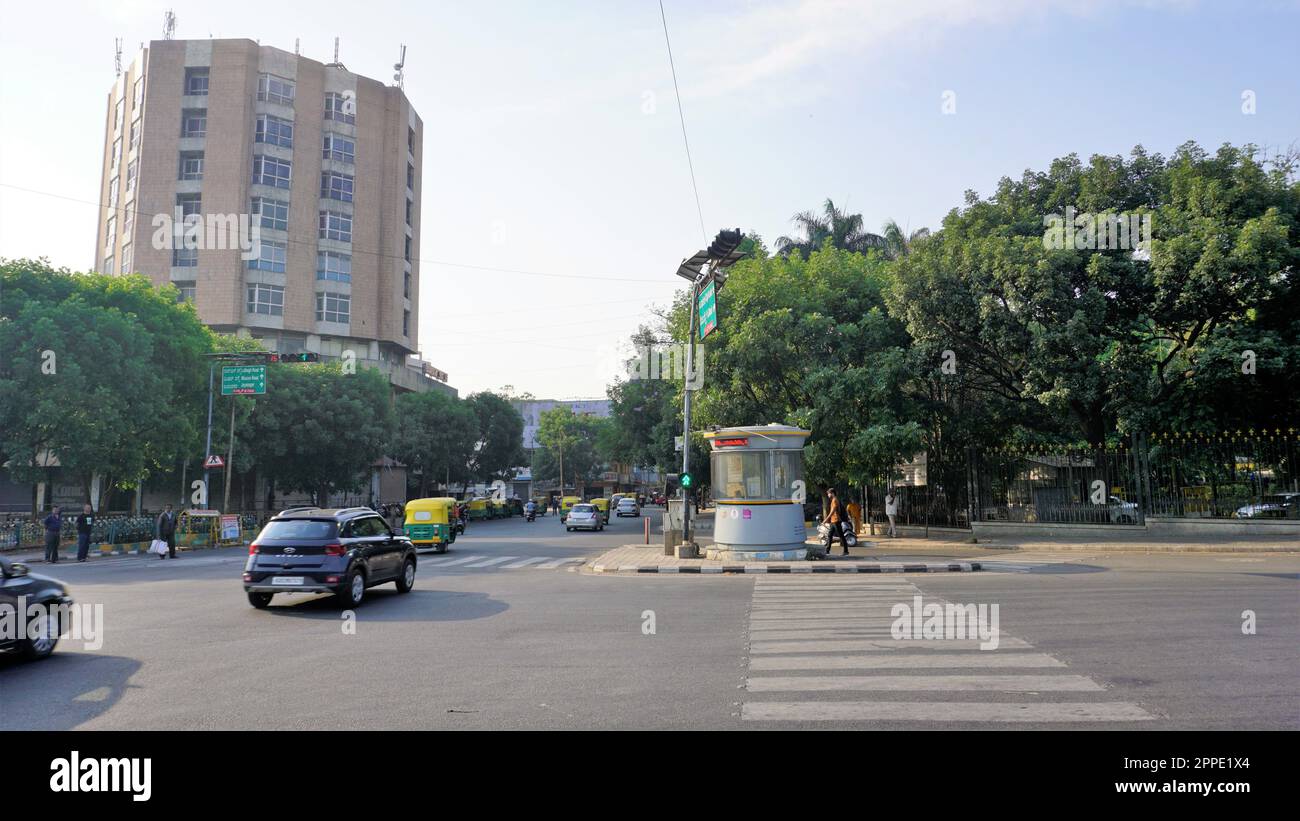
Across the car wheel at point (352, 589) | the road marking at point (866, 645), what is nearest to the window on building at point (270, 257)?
the car wheel at point (352, 589)

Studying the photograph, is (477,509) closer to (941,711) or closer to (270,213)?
(270,213)

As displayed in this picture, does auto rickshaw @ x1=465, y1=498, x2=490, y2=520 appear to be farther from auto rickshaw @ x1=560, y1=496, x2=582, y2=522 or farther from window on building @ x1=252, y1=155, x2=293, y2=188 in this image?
window on building @ x1=252, y1=155, x2=293, y2=188

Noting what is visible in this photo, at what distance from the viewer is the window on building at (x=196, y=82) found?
191ft

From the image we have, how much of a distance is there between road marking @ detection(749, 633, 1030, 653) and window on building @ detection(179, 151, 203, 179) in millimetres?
62160

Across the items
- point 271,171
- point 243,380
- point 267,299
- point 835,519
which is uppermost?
point 271,171

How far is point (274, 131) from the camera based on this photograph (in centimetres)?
5953

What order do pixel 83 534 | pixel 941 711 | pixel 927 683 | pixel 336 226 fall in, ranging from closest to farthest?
pixel 941 711, pixel 927 683, pixel 83 534, pixel 336 226

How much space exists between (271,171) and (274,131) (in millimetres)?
3120

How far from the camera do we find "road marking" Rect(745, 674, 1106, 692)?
6770 mm

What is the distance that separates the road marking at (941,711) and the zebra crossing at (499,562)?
1511 centimetres

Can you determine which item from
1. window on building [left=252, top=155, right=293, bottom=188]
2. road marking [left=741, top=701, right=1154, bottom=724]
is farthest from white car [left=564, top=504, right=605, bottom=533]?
road marking [left=741, top=701, right=1154, bottom=724]

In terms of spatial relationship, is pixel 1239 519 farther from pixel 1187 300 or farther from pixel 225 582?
pixel 225 582

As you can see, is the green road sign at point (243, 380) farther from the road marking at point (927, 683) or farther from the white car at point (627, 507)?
the white car at point (627, 507)

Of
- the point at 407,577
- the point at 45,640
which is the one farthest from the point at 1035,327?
the point at 45,640
